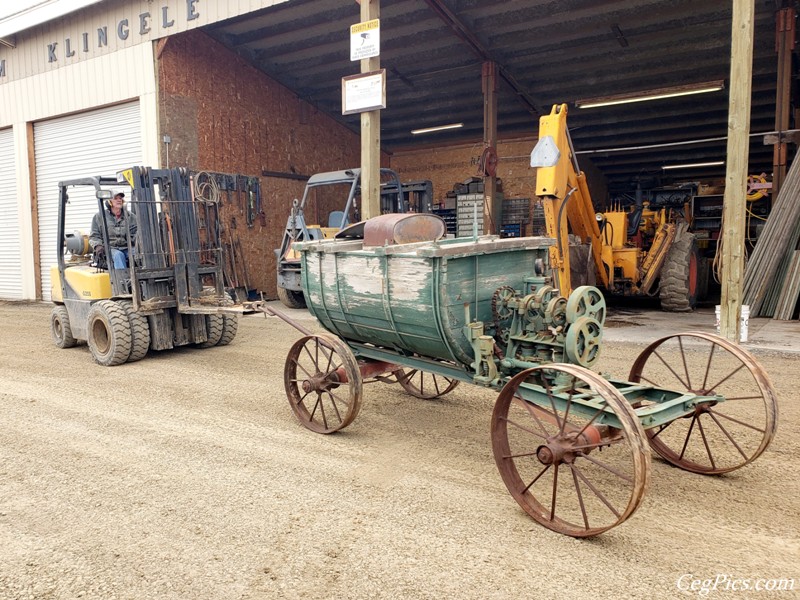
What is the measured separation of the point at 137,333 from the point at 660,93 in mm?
11761

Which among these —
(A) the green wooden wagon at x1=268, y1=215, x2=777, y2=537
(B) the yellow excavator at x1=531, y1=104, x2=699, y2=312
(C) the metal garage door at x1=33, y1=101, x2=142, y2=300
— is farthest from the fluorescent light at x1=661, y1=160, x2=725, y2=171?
(C) the metal garage door at x1=33, y1=101, x2=142, y2=300

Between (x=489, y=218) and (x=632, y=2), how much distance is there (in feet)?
17.0

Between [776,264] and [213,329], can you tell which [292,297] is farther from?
[776,264]

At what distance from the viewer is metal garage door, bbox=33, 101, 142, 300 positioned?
13.3m

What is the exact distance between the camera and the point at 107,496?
3.66 metres

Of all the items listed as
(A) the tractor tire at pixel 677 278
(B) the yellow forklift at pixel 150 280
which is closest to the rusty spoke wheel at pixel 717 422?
(A) the tractor tire at pixel 677 278

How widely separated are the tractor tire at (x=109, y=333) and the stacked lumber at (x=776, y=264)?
28.9ft

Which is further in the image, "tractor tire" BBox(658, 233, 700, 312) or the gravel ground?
"tractor tire" BBox(658, 233, 700, 312)

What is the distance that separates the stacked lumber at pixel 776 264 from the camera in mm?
9406

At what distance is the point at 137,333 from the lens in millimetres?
7457

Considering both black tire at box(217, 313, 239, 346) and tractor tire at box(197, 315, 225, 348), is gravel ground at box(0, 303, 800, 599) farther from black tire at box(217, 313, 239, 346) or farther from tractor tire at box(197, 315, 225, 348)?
black tire at box(217, 313, 239, 346)

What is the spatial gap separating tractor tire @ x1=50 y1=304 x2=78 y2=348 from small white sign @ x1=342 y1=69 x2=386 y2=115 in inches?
197

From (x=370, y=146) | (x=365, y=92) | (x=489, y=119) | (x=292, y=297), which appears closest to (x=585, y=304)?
(x=370, y=146)

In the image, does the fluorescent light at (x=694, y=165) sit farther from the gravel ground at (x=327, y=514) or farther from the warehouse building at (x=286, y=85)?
the gravel ground at (x=327, y=514)
